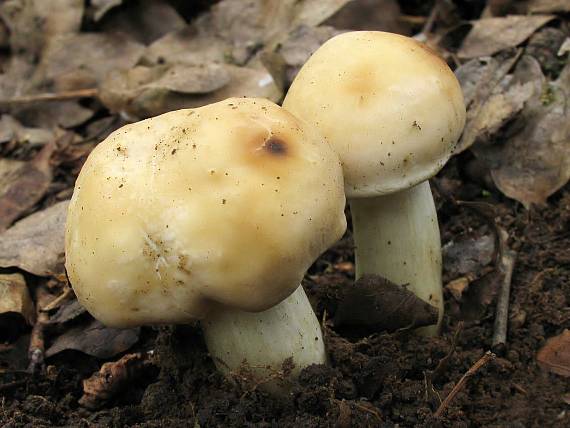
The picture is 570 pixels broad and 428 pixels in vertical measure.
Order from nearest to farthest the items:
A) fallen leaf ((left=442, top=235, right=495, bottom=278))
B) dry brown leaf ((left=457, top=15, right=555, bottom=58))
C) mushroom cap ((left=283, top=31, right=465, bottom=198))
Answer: mushroom cap ((left=283, top=31, right=465, bottom=198)) < fallen leaf ((left=442, top=235, right=495, bottom=278)) < dry brown leaf ((left=457, top=15, right=555, bottom=58))

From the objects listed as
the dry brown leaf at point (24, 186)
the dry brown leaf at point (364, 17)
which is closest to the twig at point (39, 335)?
the dry brown leaf at point (24, 186)

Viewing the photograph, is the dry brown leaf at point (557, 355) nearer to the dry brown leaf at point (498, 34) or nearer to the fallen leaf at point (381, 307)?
the fallen leaf at point (381, 307)

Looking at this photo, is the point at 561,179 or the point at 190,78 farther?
the point at 190,78

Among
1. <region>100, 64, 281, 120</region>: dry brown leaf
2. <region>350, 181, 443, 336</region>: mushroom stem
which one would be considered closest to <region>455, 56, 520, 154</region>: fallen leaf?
<region>350, 181, 443, 336</region>: mushroom stem

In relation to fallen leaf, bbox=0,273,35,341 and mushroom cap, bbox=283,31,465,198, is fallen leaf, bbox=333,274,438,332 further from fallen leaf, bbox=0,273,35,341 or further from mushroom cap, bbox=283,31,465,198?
fallen leaf, bbox=0,273,35,341

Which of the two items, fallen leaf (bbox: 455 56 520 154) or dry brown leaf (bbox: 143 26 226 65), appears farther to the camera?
dry brown leaf (bbox: 143 26 226 65)

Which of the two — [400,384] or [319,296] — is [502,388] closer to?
[400,384]

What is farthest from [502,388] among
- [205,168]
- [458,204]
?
[205,168]
